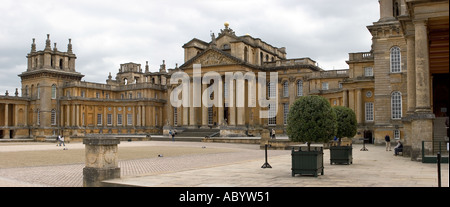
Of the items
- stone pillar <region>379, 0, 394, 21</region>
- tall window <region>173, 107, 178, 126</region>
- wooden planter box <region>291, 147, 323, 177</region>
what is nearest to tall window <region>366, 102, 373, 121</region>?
stone pillar <region>379, 0, 394, 21</region>

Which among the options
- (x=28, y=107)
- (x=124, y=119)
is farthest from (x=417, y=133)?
(x=28, y=107)

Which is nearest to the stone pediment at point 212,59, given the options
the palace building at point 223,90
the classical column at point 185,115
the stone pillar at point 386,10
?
the palace building at point 223,90

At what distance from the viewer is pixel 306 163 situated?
1302cm

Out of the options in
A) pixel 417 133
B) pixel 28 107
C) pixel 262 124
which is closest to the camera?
pixel 417 133

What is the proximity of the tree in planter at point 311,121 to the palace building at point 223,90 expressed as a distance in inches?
571

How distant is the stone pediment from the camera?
59.7 metres

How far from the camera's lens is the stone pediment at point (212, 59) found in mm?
59719

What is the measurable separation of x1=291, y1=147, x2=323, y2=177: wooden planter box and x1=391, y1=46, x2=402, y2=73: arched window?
26215 millimetres

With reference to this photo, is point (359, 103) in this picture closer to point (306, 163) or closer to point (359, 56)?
point (359, 56)

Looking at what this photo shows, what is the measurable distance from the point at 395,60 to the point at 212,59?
3006 centimetres

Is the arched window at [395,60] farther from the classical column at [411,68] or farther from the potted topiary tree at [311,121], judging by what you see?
the potted topiary tree at [311,121]
